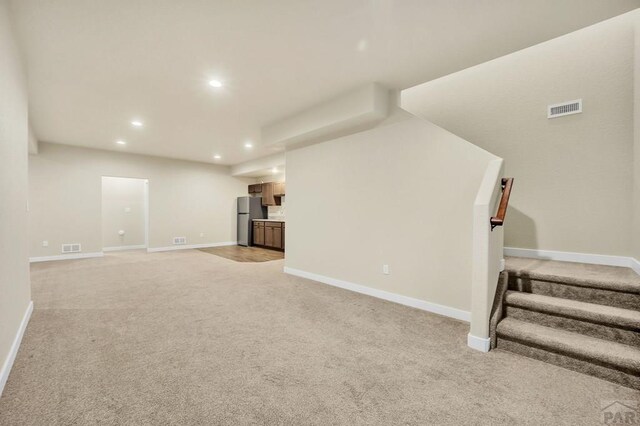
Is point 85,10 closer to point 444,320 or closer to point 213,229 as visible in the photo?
point 444,320

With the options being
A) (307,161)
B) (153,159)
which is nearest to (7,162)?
(307,161)

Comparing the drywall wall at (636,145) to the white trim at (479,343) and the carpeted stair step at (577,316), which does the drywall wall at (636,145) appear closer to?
the carpeted stair step at (577,316)

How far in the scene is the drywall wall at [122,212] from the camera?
8219 millimetres

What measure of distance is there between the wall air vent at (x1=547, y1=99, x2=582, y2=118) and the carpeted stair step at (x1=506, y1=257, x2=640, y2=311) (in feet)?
5.62

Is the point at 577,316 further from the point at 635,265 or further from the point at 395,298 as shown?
the point at 395,298

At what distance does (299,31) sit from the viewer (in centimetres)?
241

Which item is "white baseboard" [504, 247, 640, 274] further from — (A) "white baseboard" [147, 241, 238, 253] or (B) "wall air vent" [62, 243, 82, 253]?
(B) "wall air vent" [62, 243, 82, 253]

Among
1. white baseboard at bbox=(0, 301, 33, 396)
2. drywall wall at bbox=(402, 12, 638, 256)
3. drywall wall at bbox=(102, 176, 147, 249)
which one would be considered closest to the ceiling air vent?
drywall wall at bbox=(102, 176, 147, 249)

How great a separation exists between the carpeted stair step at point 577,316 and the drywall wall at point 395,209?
0.52 m

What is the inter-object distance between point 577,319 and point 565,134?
2.14 metres

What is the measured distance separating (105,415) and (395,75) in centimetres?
381

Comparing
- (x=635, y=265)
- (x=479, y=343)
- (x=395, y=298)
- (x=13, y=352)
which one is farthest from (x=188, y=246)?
(x=635, y=265)

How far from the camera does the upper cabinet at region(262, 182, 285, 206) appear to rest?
28.9ft

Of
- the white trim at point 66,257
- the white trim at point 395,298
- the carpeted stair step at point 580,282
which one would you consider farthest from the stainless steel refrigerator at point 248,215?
the carpeted stair step at point 580,282
